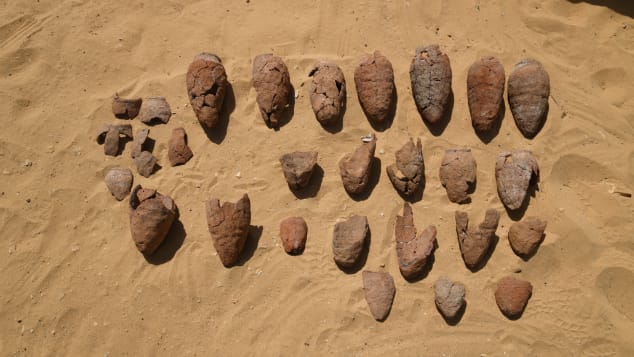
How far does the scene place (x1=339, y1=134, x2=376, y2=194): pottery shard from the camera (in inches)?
126

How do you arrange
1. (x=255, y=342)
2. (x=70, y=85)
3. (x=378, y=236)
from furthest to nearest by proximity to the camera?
1. (x=70, y=85)
2. (x=378, y=236)
3. (x=255, y=342)

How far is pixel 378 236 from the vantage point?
323 cm

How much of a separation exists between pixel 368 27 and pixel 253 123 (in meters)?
1.20

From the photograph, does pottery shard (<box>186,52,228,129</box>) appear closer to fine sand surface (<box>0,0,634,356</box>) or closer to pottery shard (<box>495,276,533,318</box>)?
fine sand surface (<box>0,0,634,356</box>)

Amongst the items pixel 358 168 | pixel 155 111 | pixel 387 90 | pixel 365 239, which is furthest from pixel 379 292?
pixel 155 111

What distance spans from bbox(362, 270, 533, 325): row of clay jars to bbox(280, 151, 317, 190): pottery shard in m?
0.81

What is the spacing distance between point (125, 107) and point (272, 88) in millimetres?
1147

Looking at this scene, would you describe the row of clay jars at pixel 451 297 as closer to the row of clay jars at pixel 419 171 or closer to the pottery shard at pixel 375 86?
the row of clay jars at pixel 419 171

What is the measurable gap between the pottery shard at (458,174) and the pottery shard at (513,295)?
2.02 ft

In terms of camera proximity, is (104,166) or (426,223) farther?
(104,166)

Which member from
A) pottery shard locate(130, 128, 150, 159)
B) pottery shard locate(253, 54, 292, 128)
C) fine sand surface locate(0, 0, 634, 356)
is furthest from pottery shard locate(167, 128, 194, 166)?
pottery shard locate(253, 54, 292, 128)

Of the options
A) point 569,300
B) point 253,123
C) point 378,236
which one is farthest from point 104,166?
point 569,300

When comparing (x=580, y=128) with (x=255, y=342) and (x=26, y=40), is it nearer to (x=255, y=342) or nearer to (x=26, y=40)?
(x=255, y=342)

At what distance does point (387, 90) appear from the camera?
11.2ft
